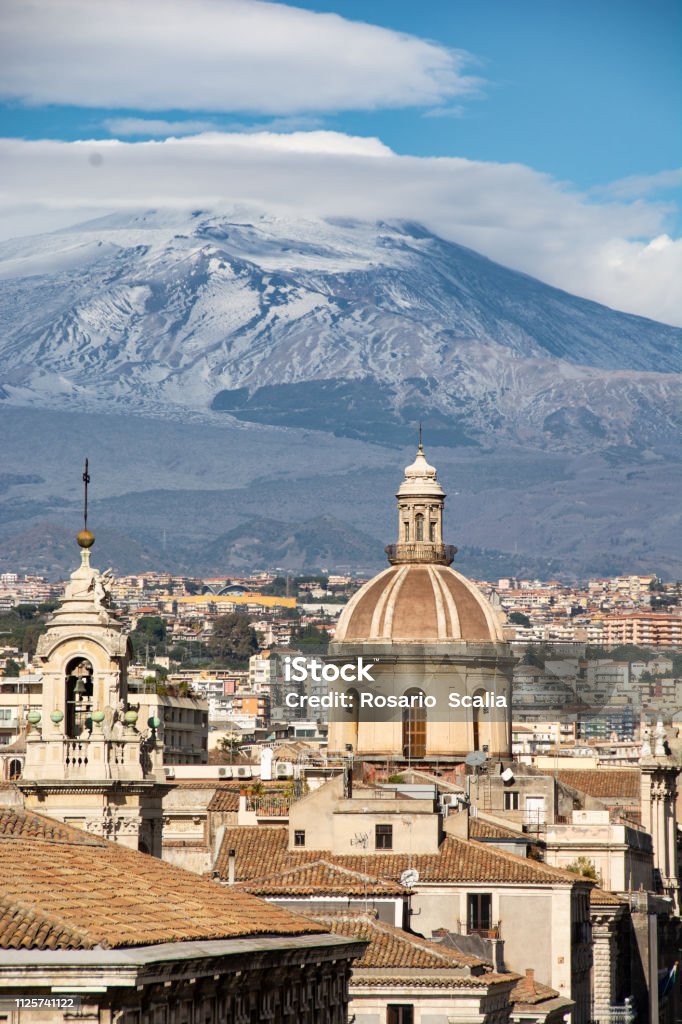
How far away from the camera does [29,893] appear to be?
30.2 metres

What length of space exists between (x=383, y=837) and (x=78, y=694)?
46.9 ft

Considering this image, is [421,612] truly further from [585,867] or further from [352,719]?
[585,867]

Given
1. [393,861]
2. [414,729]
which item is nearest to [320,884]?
[393,861]

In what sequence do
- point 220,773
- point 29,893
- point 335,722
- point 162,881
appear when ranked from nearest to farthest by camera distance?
point 29,893 → point 162,881 → point 220,773 → point 335,722

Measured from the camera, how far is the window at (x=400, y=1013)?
54031mm

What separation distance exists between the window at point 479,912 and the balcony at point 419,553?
69543 millimetres

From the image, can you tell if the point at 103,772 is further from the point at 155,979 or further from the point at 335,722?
the point at 335,722

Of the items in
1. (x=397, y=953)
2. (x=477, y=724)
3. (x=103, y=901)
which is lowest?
(x=397, y=953)

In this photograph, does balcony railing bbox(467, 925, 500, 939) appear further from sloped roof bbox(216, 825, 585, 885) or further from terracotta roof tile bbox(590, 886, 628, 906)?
terracotta roof tile bbox(590, 886, 628, 906)

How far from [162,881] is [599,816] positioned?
60.5 meters

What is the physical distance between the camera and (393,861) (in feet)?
221

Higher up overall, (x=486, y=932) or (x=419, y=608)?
(x=419, y=608)

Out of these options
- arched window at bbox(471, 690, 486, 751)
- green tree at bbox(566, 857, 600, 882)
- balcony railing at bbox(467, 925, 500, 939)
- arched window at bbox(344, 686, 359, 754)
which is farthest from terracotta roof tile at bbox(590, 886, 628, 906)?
arched window at bbox(344, 686, 359, 754)

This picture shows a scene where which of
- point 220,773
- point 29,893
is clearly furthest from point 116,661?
point 220,773
